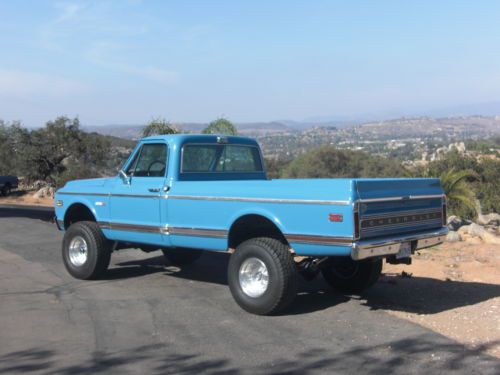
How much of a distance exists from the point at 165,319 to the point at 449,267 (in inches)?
193

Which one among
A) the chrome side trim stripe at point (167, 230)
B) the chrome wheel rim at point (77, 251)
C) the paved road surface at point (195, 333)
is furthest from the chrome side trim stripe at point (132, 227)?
the paved road surface at point (195, 333)

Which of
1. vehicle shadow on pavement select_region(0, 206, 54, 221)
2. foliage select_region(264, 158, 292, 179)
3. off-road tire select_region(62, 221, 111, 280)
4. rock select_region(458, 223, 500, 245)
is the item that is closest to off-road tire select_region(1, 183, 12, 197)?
vehicle shadow on pavement select_region(0, 206, 54, 221)

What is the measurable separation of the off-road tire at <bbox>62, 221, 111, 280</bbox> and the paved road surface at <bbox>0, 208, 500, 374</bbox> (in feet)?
0.53

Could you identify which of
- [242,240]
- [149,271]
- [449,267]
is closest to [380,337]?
[242,240]

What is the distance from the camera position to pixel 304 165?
100 ft

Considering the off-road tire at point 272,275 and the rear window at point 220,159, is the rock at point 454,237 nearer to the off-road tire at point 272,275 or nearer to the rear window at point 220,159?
the rear window at point 220,159

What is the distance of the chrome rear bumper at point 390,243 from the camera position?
5895 mm

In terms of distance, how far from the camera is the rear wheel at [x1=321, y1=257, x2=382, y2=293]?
298 inches

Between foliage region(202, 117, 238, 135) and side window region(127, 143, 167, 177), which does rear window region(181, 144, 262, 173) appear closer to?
side window region(127, 143, 167, 177)

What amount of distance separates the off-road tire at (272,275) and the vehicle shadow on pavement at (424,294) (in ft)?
4.23

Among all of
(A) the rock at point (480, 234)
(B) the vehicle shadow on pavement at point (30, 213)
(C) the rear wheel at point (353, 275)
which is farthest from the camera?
(B) the vehicle shadow on pavement at point (30, 213)

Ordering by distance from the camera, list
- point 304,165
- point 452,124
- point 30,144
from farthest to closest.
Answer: point 452,124 → point 30,144 → point 304,165

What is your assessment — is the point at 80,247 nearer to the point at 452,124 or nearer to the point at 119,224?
the point at 119,224

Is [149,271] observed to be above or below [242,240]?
below
